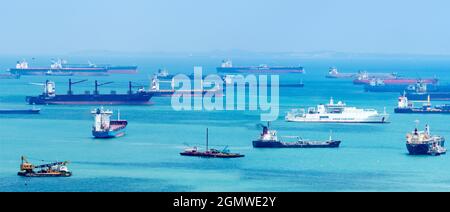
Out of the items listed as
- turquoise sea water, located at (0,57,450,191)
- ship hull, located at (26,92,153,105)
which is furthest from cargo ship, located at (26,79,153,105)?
turquoise sea water, located at (0,57,450,191)

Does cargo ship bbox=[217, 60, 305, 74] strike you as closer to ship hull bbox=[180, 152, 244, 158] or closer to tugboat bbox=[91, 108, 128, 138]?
tugboat bbox=[91, 108, 128, 138]

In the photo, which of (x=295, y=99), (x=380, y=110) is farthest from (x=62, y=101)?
(x=380, y=110)

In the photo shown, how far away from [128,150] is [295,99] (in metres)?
13.2

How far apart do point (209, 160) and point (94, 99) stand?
13.1 metres

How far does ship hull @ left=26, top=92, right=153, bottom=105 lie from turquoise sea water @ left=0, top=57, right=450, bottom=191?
1.92m

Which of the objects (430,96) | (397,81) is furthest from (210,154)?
(397,81)

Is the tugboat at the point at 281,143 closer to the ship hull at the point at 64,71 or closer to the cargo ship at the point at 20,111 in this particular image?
the cargo ship at the point at 20,111

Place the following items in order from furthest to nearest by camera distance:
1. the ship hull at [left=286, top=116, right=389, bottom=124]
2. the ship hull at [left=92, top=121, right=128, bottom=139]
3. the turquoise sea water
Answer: the ship hull at [left=286, top=116, right=389, bottom=124], the ship hull at [left=92, top=121, right=128, bottom=139], the turquoise sea water

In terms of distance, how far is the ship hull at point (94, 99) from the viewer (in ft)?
83.3

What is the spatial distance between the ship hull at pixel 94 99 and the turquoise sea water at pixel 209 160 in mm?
1919

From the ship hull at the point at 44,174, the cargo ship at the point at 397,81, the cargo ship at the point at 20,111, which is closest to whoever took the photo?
the ship hull at the point at 44,174

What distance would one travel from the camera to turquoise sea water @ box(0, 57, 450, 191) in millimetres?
10219

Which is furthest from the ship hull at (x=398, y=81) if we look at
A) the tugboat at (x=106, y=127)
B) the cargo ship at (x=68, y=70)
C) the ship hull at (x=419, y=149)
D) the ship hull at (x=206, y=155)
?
the ship hull at (x=206, y=155)
